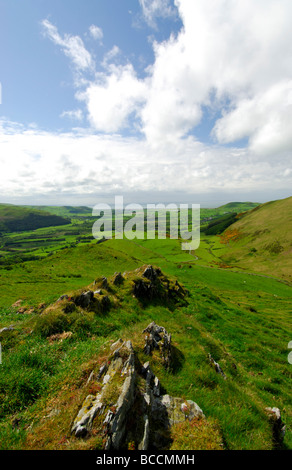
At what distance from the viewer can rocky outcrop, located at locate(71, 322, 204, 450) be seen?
5836mm

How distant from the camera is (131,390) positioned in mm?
7039

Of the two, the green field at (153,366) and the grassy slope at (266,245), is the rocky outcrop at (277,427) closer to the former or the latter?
the green field at (153,366)

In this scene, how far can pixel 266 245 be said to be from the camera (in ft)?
476

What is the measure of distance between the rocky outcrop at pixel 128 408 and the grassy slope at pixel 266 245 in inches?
4719

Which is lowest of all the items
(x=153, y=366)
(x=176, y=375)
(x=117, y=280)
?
(x=176, y=375)

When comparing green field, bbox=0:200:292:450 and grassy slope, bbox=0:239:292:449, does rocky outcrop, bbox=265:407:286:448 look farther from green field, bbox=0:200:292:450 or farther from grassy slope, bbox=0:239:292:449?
grassy slope, bbox=0:239:292:449

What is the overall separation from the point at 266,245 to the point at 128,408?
16877 cm

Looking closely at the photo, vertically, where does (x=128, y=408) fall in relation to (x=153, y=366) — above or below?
above

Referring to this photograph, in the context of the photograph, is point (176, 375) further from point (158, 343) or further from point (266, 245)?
point (266, 245)

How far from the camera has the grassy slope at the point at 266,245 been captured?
4619 inches

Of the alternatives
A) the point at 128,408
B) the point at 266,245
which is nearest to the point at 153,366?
the point at 128,408

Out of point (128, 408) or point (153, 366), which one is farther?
point (153, 366)

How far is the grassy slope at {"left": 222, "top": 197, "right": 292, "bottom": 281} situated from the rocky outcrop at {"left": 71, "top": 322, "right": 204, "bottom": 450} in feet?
393

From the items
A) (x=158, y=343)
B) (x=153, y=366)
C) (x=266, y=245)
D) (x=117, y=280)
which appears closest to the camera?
(x=153, y=366)
